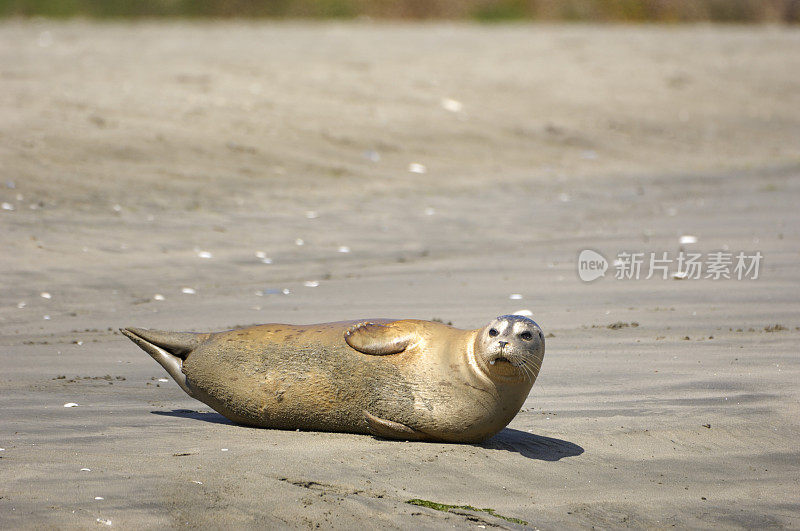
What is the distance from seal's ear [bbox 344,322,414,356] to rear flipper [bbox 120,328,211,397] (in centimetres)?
80

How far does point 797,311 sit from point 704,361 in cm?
149

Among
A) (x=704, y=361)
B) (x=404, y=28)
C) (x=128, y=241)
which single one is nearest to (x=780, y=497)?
(x=704, y=361)

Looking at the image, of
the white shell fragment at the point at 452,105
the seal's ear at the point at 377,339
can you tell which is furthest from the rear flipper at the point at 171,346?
the white shell fragment at the point at 452,105

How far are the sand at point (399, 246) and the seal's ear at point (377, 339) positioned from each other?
0.40 metres

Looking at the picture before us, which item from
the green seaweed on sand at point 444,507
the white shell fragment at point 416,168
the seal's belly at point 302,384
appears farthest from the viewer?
the white shell fragment at point 416,168

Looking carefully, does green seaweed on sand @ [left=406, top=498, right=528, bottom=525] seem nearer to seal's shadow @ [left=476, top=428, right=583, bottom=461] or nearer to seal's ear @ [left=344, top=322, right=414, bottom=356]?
seal's shadow @ [left=476, top=428, right=583, bottom=461]

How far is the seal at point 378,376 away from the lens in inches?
183

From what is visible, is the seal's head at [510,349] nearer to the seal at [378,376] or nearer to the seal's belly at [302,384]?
the seal at [378,376]

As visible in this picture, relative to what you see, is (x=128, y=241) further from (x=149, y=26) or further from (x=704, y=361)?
(x=149, y=26)

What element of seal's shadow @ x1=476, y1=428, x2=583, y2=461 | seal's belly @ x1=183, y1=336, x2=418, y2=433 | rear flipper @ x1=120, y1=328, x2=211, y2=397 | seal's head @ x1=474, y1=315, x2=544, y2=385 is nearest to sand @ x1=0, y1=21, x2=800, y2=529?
seal's shadow @ x1=476, y1=428, x2=583, y2=461

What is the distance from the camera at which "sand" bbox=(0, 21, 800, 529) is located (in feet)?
14.4

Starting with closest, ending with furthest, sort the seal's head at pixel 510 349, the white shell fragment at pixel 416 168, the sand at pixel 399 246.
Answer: the sand at pixel 399 246
the seal's head at pixel 510 349
the white shell fragment at pixel 416 168

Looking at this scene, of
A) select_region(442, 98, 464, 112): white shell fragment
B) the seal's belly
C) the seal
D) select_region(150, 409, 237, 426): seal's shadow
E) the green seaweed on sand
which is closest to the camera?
the green seaweed on sand

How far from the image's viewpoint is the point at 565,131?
587 inches
